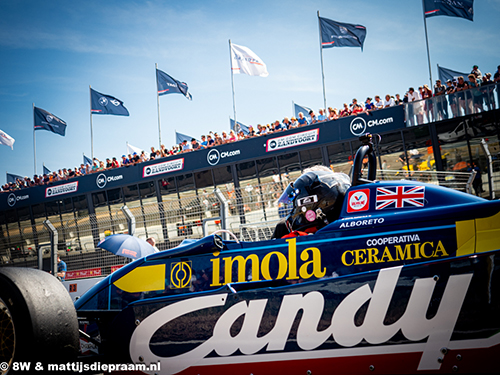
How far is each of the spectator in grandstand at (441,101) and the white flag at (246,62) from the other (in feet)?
28.9

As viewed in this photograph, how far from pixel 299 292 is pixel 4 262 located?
12.7 meters

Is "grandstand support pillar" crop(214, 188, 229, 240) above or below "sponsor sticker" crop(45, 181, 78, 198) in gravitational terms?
below

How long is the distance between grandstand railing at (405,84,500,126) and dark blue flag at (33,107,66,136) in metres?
19.7

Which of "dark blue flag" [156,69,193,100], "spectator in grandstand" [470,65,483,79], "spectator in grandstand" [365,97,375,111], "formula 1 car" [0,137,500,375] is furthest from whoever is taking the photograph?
"dark blue flag" [156,69,193,100]

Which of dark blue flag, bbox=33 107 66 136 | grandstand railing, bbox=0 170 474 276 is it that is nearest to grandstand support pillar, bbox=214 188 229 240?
grandstand railing, bbox=0 170 474 276

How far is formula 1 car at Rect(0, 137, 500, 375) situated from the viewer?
2199 mm

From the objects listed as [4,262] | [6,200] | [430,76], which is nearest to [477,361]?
[4,262]

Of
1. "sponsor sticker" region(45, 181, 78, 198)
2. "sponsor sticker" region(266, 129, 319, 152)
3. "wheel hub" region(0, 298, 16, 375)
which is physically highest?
"sponsor sticker" region(266, 129, 319, 152)

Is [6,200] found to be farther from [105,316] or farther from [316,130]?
[105,316]

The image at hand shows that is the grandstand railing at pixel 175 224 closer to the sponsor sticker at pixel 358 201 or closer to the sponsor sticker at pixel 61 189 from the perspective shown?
the sponsor sticker at pixel 358 201

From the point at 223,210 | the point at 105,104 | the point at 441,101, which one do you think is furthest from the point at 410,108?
the point at 105,104

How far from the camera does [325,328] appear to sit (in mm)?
2385

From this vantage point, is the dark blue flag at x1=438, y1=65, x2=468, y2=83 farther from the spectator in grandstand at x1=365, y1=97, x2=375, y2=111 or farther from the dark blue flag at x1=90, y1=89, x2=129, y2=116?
the dark blue flag at x1=90, y1=89, x2=129, y2=116

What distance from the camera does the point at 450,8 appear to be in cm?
1510
